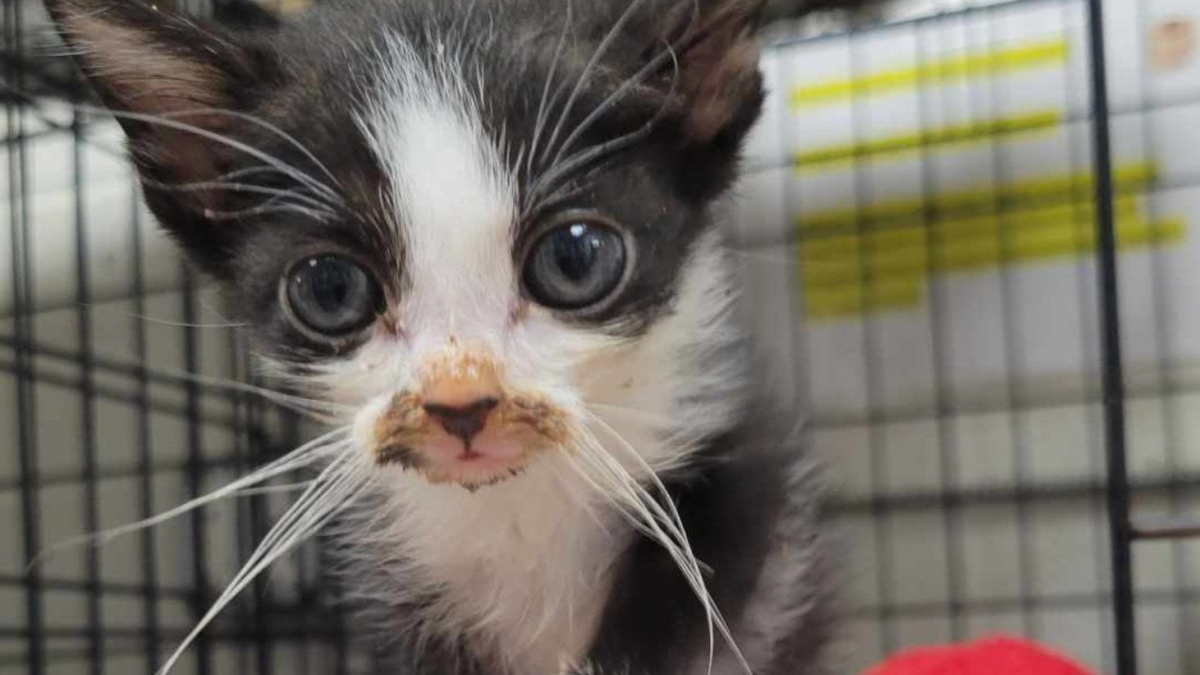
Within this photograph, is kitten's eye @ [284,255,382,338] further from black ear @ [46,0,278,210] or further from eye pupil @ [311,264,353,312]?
black ear @ [46,0,278,210]

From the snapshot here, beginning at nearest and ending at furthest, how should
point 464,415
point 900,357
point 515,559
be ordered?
point 464,415 → point 515,559 → point 900,357

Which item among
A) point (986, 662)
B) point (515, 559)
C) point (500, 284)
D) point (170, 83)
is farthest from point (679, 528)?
point (170, 83)

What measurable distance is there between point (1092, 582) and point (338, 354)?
1332mm

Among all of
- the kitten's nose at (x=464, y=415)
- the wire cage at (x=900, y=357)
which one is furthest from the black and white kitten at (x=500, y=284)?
the wire cage at (x=900, y=357)

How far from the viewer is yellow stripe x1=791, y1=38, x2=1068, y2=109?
1.70m

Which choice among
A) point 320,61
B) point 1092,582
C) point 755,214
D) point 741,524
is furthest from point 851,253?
point 320,61

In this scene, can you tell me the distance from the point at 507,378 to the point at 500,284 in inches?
2.7

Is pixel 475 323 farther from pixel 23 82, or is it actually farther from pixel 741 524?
pixel 23 82

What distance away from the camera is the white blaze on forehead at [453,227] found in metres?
0.76

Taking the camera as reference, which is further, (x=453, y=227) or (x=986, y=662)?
(x=986, y=662)

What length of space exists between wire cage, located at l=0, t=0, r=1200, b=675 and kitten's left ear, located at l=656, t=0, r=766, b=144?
2.24ft

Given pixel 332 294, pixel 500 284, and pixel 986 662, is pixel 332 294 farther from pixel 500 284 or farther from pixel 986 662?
pixel 986 662

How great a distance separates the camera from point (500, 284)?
0.77 m

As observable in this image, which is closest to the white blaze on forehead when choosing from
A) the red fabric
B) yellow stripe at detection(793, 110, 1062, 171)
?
the red fabric
